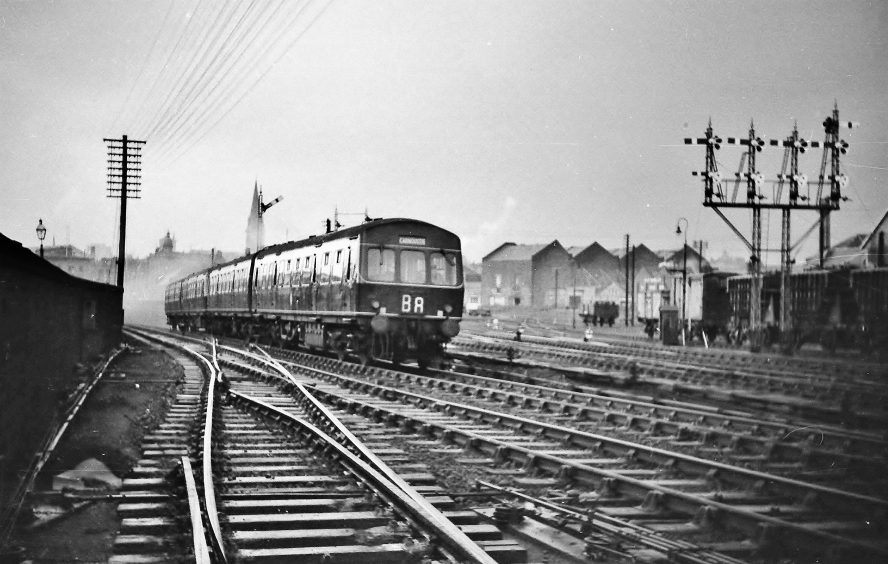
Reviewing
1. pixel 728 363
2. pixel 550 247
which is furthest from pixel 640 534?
pixel 550 247

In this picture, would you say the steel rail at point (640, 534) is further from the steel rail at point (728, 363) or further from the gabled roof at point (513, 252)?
the gabled roof at point (513, 252)

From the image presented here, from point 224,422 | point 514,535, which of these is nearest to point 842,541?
point 514,535

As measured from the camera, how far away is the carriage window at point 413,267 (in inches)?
733

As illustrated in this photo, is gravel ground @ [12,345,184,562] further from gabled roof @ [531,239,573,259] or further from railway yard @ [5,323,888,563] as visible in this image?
gabled roof @ [531,239,573,259]

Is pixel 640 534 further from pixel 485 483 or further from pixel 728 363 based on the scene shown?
pixel 728 363

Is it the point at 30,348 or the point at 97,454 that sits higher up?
the point at 30,348

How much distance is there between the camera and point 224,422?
10.9 meters

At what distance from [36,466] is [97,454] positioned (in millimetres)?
794

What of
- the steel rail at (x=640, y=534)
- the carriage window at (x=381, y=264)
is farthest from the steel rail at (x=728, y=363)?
the steel rail at (x=640, y=534)

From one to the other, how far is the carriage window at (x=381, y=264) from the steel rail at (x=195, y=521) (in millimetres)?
10922

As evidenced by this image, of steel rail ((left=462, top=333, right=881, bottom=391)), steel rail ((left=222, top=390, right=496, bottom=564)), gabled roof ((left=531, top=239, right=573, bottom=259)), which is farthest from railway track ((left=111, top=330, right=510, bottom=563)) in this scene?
gabled roof ((left=531, top=239, right=573, bottom=259))

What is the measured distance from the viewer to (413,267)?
1873 cm

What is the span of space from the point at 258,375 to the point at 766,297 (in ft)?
69.1

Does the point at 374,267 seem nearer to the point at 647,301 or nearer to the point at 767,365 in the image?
the point at 767,365
